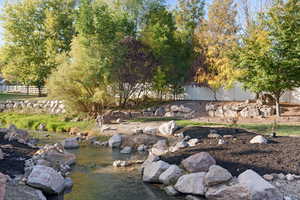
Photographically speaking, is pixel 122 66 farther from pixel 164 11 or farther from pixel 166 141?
pixel 166 141

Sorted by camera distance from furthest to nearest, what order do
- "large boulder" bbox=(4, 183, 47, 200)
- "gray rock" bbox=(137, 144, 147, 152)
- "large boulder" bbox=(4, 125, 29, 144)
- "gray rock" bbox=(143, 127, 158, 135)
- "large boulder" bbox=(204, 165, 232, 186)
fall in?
"gray rock" bbox=(143, 127, 158, 135)
"large boulder" bbox=(4, 125, 29, 144)
"gray rock" bbox=(137, 144, 147, 152)
"large boulder" bbox=(204, 165, 232, 186)
"large boulder" bbox=(4, 183, 47, 200)

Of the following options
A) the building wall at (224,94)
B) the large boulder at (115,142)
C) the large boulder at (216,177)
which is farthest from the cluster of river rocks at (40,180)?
the building wall at (224,94)

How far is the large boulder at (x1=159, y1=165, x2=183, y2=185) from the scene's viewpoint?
297 inches

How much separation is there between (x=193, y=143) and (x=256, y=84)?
21.1 ft

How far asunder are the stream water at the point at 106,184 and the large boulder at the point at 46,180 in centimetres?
32

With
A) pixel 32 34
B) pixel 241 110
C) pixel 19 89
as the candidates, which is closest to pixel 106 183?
pixel 241 110

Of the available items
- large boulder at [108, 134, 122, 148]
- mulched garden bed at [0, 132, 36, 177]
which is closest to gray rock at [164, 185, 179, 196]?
mulched garden bed at [0, 132, 36, 177]

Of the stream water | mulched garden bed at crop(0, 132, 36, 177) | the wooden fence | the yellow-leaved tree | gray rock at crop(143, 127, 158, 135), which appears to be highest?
the yellow-leaved tree

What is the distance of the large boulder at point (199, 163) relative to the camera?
7.71 m

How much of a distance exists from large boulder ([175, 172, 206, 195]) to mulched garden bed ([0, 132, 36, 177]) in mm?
4010

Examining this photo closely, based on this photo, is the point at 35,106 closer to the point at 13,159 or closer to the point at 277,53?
the point at 13,159

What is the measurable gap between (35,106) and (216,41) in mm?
15955

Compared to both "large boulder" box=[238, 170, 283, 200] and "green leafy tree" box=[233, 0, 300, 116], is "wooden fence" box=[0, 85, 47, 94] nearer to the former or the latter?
"green leafy tree" box=[233, 0, 300, 116]

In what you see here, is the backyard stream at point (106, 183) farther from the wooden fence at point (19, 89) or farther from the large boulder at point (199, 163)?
the wooden fence at point (19, 89)
